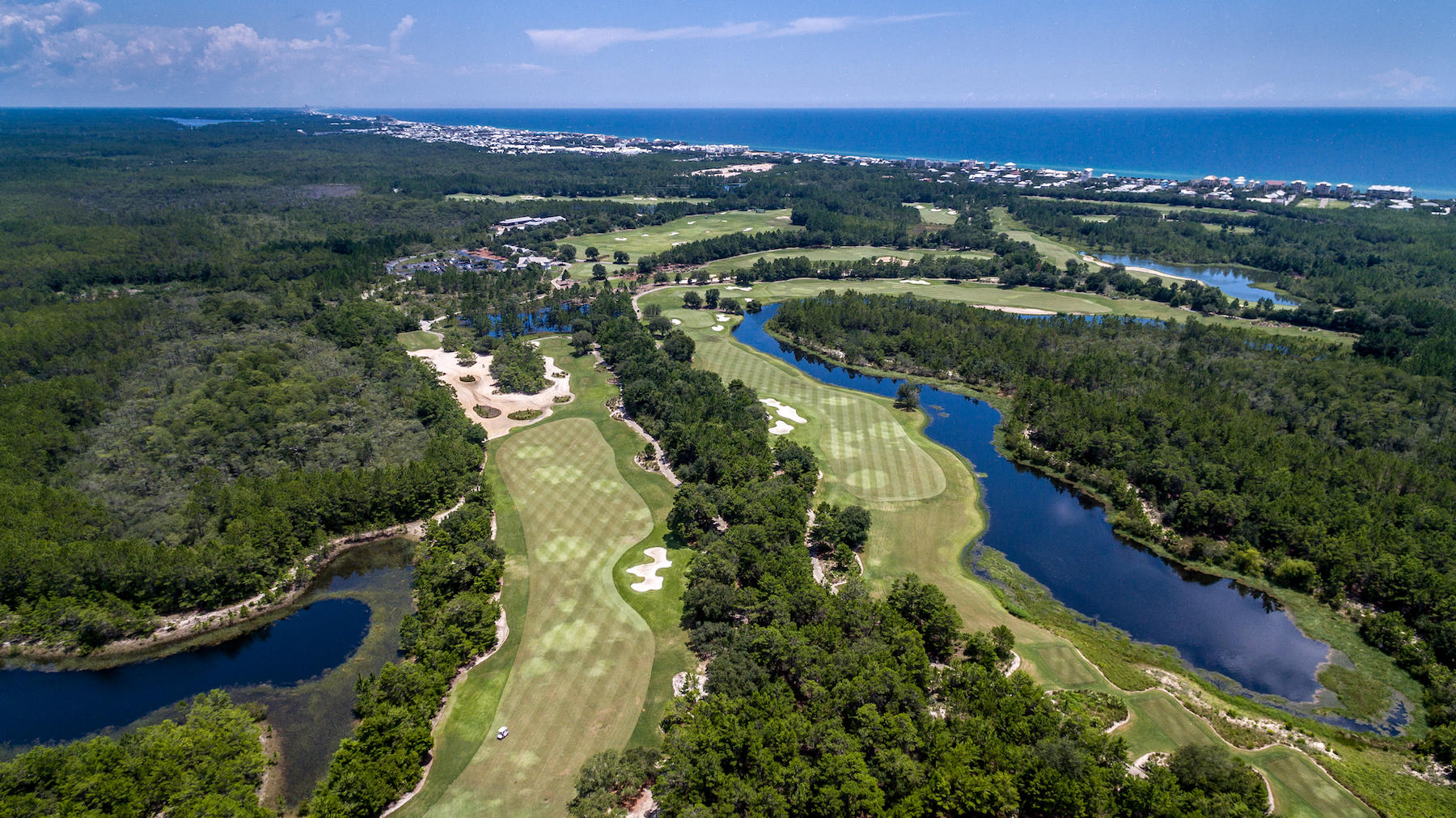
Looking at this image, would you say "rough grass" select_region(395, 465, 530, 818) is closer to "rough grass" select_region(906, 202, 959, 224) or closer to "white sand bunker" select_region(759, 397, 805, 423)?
"white sand bunker" select_region(759, 397, 805, 423)

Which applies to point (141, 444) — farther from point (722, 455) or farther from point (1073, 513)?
point (1073, 513)

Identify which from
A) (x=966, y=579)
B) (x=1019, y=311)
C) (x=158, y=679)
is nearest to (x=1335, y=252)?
(x=1019, y=311)

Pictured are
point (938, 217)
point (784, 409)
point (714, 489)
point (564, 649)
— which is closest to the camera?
point (564, 649)

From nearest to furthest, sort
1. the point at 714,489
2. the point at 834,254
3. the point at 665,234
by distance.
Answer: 1. the point at 714,489
2. the point at 834,254
3. the point at 665,234

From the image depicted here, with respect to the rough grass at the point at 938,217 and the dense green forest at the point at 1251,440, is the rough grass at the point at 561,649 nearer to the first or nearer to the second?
the dense green forest at the point at 1251,440

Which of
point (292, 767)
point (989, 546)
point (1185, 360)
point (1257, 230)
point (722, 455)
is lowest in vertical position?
point (292, 767)

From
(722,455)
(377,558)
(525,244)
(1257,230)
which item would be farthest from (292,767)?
(1257,230)

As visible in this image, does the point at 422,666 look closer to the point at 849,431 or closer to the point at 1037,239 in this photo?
the point at 849,431
